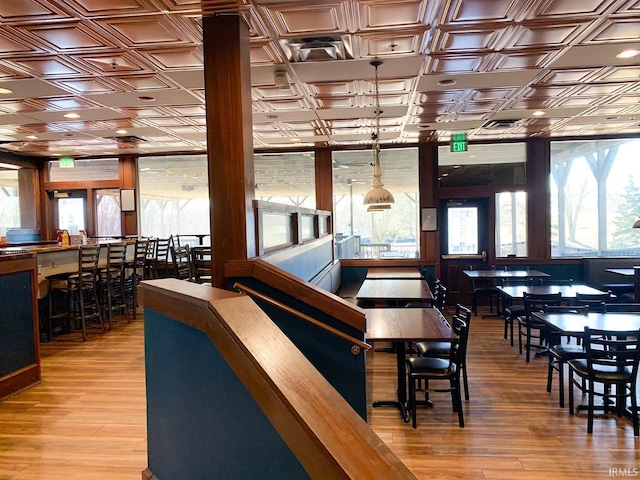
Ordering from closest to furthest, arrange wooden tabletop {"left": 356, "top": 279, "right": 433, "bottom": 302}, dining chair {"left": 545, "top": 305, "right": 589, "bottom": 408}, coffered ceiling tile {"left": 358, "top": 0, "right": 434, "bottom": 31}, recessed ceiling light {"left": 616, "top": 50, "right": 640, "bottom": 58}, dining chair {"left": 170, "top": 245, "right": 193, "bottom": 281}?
coffered ceiling tile {"left": 358, "top": 0, "right": 434, "bottom": 31} < dining chair {"left": 545, "top": 305, "right": 589, "bottom": 408} < recessed ceiling light {"left": 616, "top": 50, "right": 640, "bottom": 58} < wooden tabletop {"left": 356, "top": 279, "right": 433, "bottom": 302} < dining chair {"left": 170, "top": 245, "right": 193, "bottom": 281}

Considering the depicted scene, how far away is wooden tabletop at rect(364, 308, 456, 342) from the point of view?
3.44 metres

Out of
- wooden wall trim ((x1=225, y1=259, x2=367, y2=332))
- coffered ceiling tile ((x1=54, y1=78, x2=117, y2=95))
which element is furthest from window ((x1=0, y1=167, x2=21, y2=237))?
wooden wall trim ((x1=225, y1=259, x2=367, y2=332))

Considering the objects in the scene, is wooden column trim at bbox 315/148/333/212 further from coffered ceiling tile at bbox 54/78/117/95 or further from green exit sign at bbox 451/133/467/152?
coffered ceiling tile at bbox 54/78/117/95

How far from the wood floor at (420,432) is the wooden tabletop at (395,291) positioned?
0.85 meters

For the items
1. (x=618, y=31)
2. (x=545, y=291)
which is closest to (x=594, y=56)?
(x=618, y=31)

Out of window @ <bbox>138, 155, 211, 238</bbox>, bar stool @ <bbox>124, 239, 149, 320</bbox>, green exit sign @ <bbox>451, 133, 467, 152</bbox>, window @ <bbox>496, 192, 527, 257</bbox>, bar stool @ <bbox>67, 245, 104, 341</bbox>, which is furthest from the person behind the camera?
window @ <bbox>138, 155, 211, 238</bbox>

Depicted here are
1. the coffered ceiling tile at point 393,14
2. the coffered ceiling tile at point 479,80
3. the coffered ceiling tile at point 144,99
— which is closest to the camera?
the coffered ceiling tile at point 393,14

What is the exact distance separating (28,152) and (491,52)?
9.09 m

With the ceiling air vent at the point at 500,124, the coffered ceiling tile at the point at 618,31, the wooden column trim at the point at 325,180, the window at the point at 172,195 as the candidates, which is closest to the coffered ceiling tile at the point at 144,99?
the wooden column trim at the point at 325,180

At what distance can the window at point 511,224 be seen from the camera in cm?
897

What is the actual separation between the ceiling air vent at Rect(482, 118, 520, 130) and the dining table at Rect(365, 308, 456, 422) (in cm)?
414

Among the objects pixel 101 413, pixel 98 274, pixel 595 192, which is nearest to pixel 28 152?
pixel 98 274

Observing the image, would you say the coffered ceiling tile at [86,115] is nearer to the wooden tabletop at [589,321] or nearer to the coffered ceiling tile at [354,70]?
the coffered ceiling tile at [354,70]

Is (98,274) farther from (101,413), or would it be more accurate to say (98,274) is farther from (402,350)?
(402,350)
